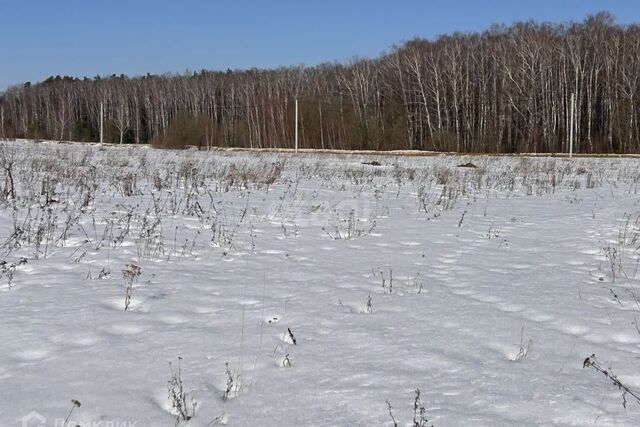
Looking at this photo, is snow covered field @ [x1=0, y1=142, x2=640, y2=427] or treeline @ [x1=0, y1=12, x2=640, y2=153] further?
treeline @ [x1=0, y1=12, x2=640, y2=153]

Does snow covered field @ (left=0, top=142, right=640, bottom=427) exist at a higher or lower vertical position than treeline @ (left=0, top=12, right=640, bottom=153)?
lower

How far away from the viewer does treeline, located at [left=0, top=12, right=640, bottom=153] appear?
141 feet

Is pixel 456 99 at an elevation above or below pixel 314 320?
above

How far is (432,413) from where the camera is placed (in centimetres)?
256

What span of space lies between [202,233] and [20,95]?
3423 inches

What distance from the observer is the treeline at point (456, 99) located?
42906 millimetres

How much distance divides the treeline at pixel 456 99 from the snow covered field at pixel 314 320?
38317 mm

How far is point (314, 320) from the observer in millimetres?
3855

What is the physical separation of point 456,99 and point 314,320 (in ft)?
148

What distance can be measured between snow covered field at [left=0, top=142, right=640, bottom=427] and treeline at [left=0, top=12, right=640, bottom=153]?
126 feet

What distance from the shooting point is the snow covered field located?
8.71 feet

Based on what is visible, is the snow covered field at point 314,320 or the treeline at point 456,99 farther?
the treeline at point 456,99

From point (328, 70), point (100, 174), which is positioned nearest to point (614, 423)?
point (100, 174)

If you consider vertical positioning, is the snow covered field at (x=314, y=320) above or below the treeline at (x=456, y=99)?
below
